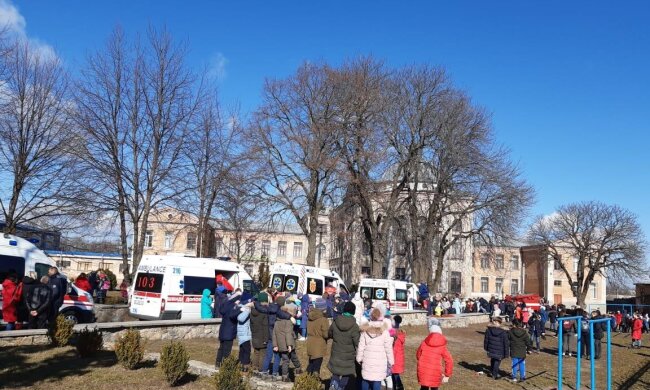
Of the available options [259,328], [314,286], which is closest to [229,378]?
[259,328]

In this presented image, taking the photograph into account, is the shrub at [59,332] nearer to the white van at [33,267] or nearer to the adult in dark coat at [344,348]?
the white van at [33,267]

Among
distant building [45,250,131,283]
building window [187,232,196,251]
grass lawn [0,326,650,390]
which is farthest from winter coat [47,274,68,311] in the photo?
distant building [45,250,131,283]

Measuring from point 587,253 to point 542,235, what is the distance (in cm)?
524

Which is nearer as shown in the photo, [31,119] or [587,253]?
[31,119]

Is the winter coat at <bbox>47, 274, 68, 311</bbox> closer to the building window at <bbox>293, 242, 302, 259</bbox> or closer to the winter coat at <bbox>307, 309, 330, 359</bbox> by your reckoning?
the winter coat at <bbox>307, 309, 330, 359</bbox>

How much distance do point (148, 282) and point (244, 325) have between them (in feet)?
29.0

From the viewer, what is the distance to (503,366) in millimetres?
16172

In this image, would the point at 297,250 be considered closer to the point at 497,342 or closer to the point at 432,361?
the point at 497,342

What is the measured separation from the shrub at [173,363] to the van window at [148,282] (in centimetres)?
863

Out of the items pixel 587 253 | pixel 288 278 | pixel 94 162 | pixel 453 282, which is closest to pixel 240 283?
pixel 288 278

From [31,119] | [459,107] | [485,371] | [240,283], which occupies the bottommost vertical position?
[485,371]

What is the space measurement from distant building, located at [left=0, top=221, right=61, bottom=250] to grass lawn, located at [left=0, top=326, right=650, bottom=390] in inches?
599

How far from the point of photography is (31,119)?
24.5 metres

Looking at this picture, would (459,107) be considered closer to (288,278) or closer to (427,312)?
(427,312)
